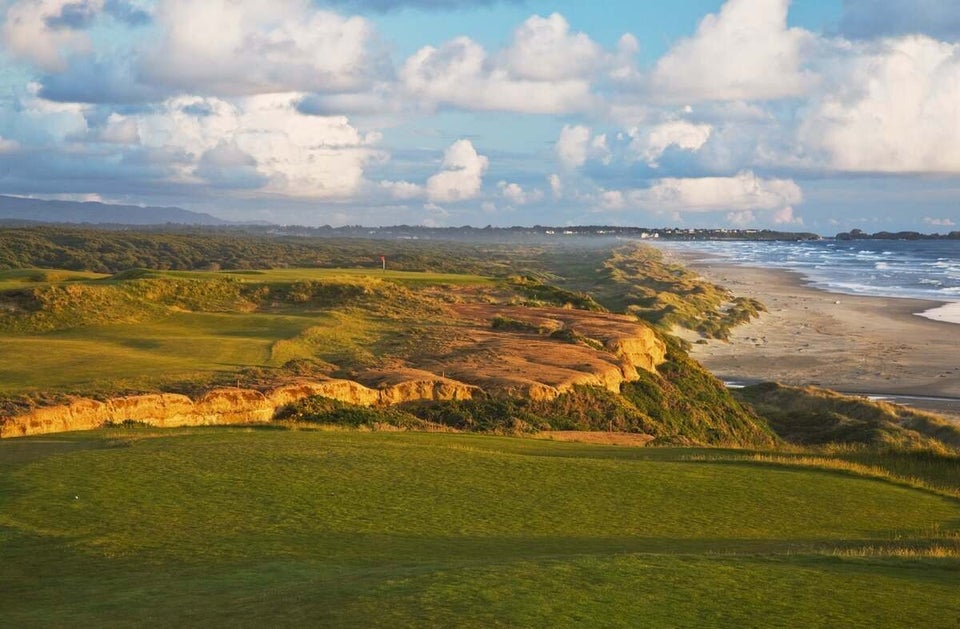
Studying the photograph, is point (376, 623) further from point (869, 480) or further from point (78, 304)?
point (78, 304)

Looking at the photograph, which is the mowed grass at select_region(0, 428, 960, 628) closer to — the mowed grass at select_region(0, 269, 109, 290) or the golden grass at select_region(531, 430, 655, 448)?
the golden grass at select_region(531, 430, 655, 448)

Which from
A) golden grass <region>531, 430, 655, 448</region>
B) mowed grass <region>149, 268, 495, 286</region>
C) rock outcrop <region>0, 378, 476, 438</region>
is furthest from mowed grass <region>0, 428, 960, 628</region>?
mowed grass <region>149, 268, 495, 286</region>

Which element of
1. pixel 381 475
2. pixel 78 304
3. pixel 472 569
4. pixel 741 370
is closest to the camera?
pixel 472 569

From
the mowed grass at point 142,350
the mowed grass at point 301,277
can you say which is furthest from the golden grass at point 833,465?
the mowed grass at point 301,277

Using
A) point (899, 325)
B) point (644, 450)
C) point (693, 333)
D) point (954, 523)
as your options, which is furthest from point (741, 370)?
point (954, 523)

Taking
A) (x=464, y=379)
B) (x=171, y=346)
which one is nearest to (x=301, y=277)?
(x=171, y=346)

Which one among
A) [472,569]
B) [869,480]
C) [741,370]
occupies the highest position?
[472,569]

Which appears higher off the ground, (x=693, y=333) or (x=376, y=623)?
(x=376, y=623)
